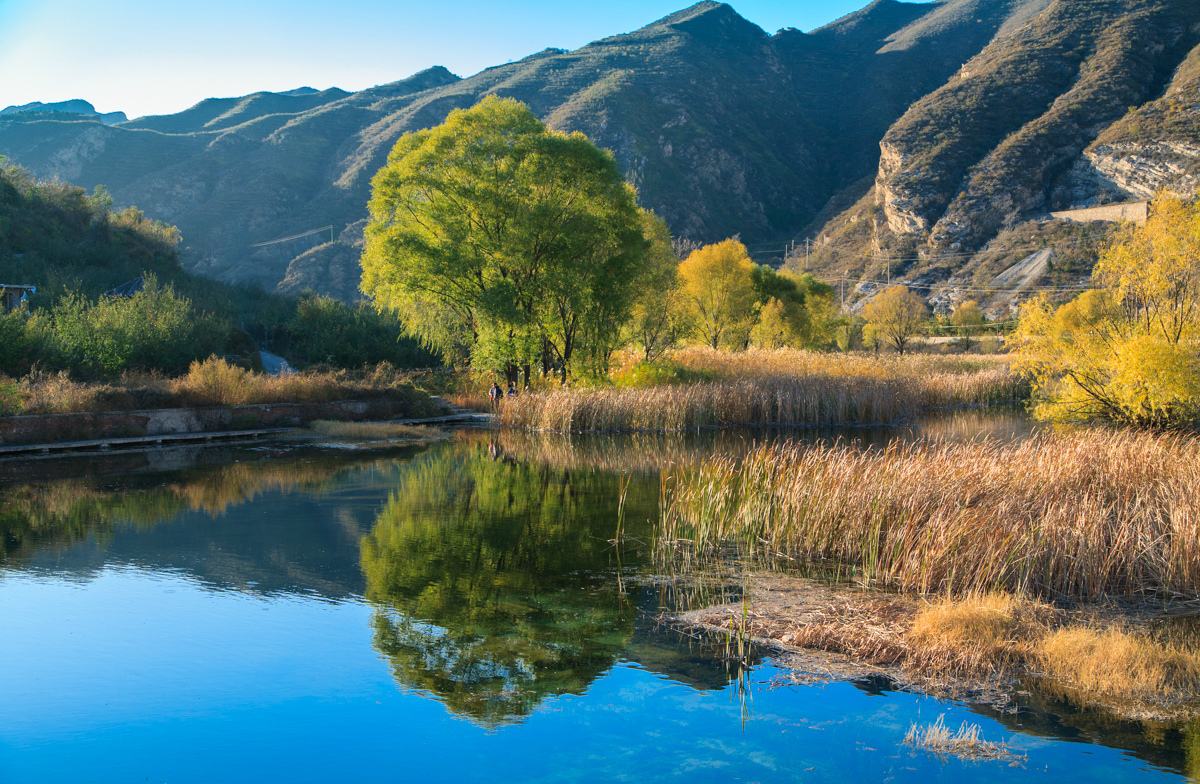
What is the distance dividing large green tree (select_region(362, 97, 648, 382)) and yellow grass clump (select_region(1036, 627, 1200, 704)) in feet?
88.1

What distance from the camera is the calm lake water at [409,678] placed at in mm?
7039

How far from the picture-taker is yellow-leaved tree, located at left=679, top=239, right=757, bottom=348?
56.8m

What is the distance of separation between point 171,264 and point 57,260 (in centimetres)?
846

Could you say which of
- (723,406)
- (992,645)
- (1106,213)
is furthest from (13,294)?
(1106,213)

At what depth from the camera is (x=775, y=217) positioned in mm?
136375

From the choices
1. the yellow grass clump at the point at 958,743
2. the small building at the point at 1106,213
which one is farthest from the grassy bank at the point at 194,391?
the small building at the point at 1106,213

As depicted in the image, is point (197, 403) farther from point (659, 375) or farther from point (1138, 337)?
point (1138, 337)

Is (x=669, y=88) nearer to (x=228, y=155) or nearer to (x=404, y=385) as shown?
(x=228, y=155)

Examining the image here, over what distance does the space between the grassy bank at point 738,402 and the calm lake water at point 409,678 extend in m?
14.8

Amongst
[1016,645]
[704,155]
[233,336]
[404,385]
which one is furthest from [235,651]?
[704,155]

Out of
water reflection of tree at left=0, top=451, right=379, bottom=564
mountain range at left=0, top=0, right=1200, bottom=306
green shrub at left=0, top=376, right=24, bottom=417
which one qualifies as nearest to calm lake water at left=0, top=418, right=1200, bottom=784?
water reflection of tree at left=0, top=451, right=379, bottom=564

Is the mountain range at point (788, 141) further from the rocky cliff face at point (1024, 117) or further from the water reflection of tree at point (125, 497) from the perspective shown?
the water reflection of tree at point (125, 497)

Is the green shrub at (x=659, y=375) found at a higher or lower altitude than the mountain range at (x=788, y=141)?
lower

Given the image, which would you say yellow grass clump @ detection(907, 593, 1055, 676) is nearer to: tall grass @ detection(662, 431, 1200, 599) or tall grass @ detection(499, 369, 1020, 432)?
tall grass @ detection(662, 431, 1200, 599)
